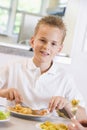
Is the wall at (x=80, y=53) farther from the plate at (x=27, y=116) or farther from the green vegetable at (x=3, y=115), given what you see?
the green vegetable at (x=3, y=115)

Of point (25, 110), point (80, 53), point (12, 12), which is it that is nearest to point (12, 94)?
point (25, 110)

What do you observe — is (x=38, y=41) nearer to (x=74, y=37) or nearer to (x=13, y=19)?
(x=74, y=37)

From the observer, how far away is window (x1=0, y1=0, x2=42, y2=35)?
4.57 meters

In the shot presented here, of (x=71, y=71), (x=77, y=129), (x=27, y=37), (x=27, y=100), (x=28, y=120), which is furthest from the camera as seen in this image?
(x=27, y=37)

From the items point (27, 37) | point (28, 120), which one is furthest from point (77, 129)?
point (27, 37)

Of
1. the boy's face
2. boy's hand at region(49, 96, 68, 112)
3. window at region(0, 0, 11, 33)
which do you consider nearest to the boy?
the boy's face

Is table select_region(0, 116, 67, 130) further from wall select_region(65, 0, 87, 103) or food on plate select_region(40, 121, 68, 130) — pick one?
wall select_region(65, 0, 87, 103)

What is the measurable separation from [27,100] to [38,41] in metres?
0.30

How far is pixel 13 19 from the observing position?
4961 millimetres

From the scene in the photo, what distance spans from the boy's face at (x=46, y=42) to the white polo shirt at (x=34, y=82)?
0.06m

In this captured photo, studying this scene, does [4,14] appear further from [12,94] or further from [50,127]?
[50,127]

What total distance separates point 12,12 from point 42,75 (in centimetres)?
382

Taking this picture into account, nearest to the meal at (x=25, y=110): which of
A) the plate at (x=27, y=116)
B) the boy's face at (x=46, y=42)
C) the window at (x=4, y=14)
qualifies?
the plate at (x=27, y=116)

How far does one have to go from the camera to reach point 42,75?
1374 mm
